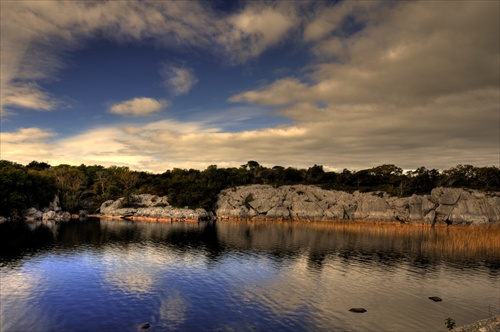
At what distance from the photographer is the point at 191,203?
147 metres

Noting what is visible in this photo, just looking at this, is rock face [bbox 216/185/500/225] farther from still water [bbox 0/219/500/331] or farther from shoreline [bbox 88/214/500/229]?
still water [bbox 0/219/500/331]

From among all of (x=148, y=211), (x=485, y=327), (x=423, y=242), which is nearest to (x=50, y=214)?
(x=148, y=211)

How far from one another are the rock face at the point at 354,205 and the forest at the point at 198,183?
901 cm

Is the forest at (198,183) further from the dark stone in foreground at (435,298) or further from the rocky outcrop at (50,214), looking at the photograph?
the dark stone in foreground at (435,298)

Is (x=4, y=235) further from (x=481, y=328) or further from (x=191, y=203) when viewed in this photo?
(x=481, y=328)

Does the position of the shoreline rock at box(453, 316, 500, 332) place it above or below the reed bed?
above

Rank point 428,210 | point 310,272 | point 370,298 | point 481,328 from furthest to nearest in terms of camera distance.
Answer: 1. point 428,210
2. point 310,272
3. point 370,298
4. point 481,328

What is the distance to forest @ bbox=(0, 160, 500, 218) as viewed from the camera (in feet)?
423

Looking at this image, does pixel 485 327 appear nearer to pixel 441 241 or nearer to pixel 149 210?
pixel 441 241

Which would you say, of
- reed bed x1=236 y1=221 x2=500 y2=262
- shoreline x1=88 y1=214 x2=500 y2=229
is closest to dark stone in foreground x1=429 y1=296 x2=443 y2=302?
reed bed x1=236 y1=221 x2=500 y2=262

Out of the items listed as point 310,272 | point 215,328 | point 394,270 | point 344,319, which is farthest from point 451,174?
point 215,328

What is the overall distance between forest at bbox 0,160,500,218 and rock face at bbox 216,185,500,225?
9009 millimetres

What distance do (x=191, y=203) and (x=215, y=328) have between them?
387 ft

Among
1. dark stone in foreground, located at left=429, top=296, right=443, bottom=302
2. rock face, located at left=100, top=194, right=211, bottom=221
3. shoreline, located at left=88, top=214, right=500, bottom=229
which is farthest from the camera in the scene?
rock face, located at left=100, top=194, right=211, bottom=221
